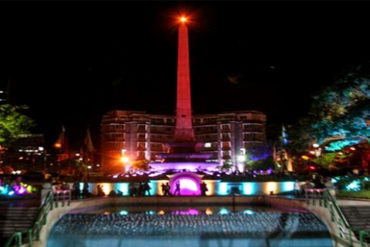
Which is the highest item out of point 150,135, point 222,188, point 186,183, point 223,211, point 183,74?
point 183,74

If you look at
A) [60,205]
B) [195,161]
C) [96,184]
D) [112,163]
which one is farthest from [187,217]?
[112,163]

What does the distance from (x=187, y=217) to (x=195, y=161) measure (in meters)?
31.4

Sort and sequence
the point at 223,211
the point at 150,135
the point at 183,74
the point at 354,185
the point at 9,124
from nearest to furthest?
1. the point at 223,211
2. the point at 354,185
3. the point at 9,124
4. the point at 183,74
5. the point at 150,135

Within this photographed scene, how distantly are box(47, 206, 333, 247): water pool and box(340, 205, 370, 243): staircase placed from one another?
4.23 feet

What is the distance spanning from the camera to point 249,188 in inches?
1406

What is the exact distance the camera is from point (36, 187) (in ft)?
112

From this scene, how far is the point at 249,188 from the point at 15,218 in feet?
65.2

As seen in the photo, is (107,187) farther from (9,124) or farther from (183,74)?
(183,74)

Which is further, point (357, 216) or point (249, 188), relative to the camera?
point (249, 188)

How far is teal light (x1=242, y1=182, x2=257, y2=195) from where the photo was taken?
3566 cm

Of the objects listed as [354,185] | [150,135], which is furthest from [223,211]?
[150,135]

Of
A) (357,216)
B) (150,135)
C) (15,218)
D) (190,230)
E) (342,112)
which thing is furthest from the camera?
(150,135)

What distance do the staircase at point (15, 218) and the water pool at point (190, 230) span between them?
47.7 inches

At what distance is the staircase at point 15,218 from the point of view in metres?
19.8
